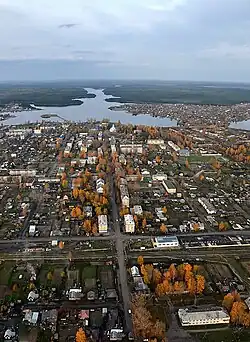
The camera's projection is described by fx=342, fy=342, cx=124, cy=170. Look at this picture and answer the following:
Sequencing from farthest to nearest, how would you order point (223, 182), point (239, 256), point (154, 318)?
point (223, 182) < point (239, 256) < point (154, 318)

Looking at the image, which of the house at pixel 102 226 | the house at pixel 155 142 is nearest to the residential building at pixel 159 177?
the house at pixel 102 226

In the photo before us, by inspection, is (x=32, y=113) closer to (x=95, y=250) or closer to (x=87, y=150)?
(x=87, y=150)

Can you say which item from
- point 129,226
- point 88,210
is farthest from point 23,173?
point 129,226

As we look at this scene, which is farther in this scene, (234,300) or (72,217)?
(72,217)

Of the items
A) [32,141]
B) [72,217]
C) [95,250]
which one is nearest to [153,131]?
[32,141]

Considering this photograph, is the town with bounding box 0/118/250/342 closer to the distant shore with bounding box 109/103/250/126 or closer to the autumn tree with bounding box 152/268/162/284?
the autumn tree with bounding box 152/268/162/284
